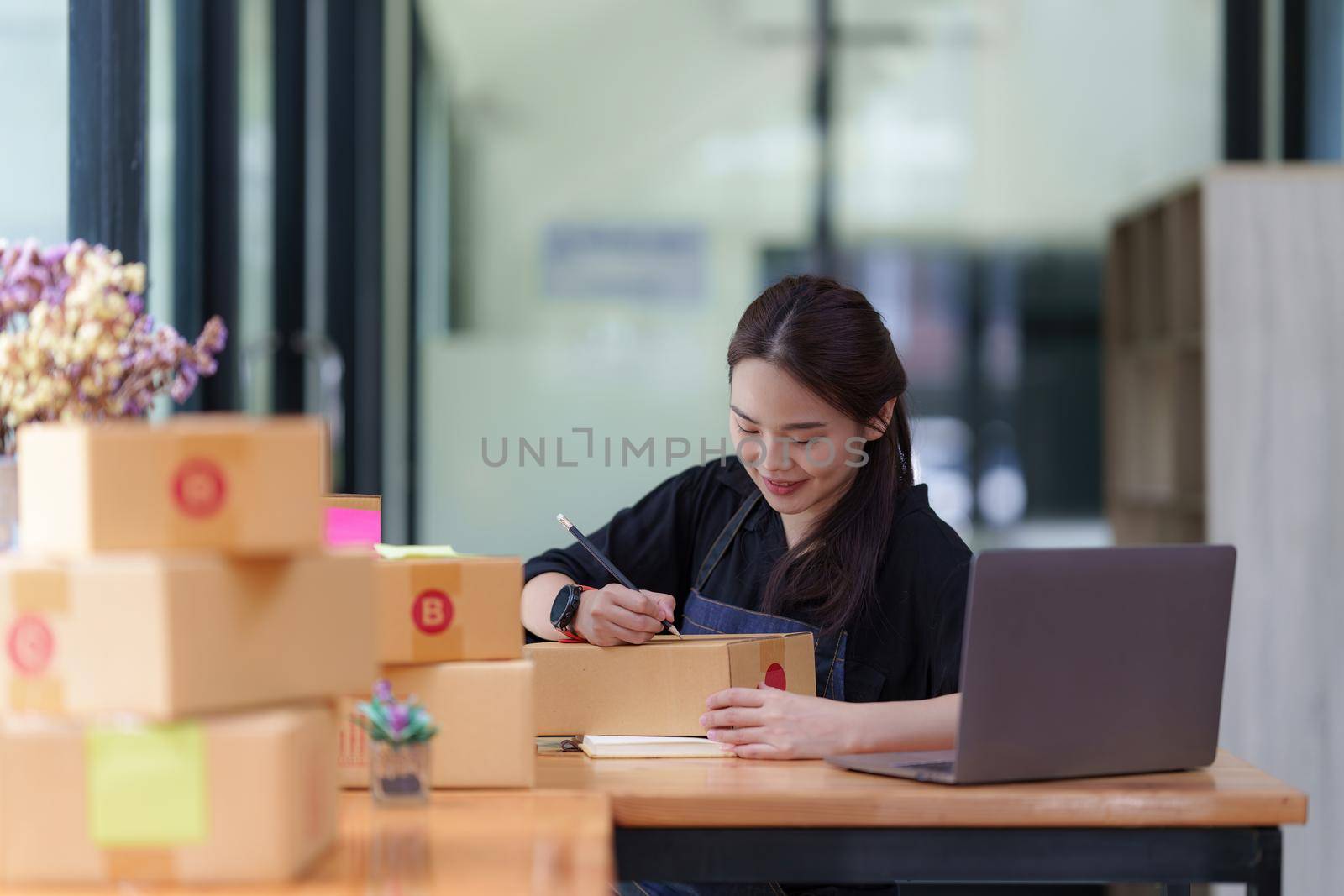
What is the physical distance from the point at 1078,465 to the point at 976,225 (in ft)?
2.95

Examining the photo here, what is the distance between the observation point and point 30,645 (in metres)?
1.11

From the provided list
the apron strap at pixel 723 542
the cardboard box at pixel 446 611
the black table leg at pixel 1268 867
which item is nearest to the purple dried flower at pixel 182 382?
the cardboard box at pixel 446 611

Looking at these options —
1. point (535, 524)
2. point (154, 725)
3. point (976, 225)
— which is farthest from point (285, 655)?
point (976, 225)

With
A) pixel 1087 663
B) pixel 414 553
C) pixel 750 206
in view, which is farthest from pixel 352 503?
pixel 750 206

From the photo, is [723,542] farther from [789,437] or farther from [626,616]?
[626,616]

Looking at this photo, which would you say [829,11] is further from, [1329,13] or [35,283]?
[35,283]

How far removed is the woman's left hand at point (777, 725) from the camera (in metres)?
1.59

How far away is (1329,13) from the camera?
4.28 m

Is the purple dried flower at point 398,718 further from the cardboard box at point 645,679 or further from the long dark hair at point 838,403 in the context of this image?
the long dark hair at point 838,403

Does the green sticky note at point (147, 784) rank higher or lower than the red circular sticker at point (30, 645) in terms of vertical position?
lower

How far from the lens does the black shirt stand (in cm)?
185

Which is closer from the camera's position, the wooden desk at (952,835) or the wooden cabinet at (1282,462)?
the wooden desk at (952,835)

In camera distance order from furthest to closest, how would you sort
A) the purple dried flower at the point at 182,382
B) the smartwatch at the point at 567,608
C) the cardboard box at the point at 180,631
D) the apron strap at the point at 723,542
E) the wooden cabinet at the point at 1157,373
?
the wooden cabinet at the point at 1157,373 < the apron strap at the point at 723,542 < the smartwatch at the point at 567,608 < the purple dried flower at the point at 182,382 < the cardboard box at the point at 180,631

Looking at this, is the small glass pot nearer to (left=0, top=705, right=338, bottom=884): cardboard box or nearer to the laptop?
(left=0, top=705, right=338, bottom=884): cardboard box
